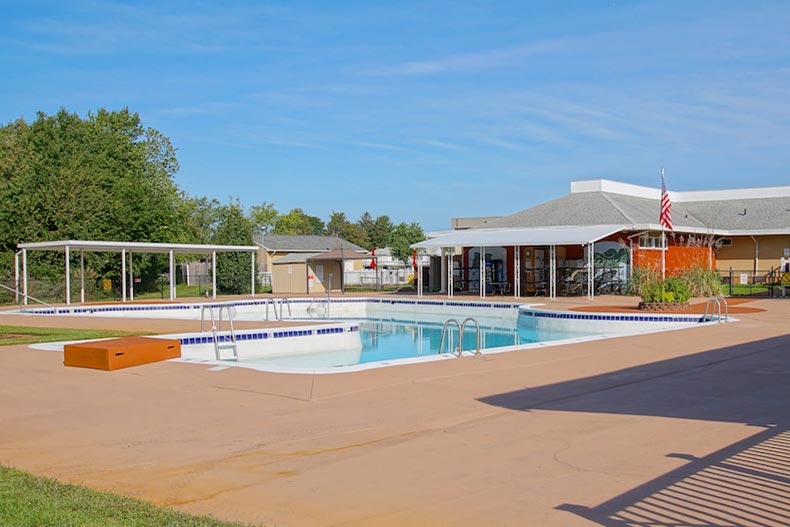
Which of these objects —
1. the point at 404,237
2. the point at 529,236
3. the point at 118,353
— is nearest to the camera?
the point at 118,353

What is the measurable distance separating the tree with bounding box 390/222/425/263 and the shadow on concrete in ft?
144

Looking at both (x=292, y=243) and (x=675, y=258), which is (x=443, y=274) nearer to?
(x=675, y=258)

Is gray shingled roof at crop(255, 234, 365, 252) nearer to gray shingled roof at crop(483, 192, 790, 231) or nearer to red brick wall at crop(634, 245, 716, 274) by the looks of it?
gray shingled roof at crop(483, 192, 790, 231)

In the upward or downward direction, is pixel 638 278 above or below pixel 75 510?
above

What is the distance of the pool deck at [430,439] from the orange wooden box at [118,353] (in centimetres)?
22

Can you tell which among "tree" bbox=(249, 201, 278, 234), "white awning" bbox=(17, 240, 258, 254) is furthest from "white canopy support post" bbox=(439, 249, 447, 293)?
"tree" bbox=(249, 201, 278, 234)

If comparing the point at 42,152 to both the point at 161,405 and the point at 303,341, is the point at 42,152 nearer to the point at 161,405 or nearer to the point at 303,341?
the point at 303,341

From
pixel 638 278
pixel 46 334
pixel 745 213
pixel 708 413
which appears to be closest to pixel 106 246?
pixel 46 334

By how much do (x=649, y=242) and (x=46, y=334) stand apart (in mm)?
22718

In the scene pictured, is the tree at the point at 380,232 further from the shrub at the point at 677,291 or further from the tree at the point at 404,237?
the shrub at the point at 677,291

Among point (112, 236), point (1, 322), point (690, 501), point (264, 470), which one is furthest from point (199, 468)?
point (112, 236)

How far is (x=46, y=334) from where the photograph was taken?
14.6 metres

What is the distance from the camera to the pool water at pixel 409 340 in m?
14.9

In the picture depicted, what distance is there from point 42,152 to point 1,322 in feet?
60.8
